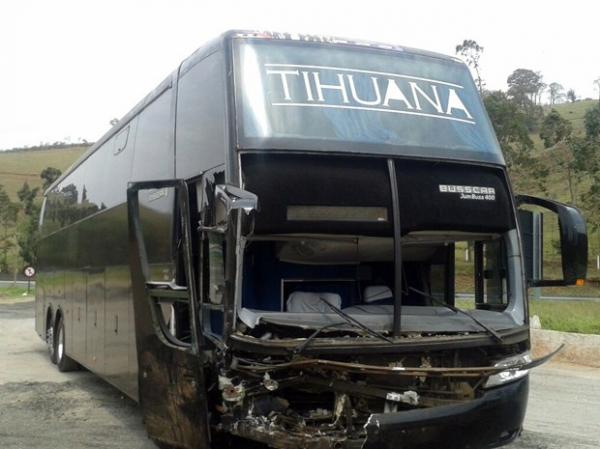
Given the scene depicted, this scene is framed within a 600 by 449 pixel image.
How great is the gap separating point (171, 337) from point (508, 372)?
2.70 m

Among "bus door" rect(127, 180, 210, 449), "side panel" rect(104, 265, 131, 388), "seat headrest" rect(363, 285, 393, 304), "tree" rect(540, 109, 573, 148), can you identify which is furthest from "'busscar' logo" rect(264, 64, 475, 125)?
"tree" rect(540, 109, 573, 148)

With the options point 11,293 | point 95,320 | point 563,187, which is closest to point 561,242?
point 95,320

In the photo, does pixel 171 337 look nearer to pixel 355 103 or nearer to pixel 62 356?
pixel 355 103

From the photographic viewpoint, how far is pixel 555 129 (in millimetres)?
55750

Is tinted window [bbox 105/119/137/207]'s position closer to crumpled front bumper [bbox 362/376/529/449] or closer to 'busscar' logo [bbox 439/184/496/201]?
'busscar' logo [bbox 439/184/496/201]

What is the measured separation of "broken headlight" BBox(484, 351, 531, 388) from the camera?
5.73m

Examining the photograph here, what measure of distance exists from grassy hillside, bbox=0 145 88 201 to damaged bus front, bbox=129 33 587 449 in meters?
86.3

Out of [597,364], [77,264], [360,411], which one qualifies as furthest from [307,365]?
[597,364]

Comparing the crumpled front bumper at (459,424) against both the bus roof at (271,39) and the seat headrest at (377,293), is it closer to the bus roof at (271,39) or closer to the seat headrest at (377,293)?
the seat headrest at (377,293)

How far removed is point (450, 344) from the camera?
5.52 metres

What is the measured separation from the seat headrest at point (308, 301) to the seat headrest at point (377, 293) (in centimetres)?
38

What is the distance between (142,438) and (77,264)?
4041 mm

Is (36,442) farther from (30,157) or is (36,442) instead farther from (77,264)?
(30,157)

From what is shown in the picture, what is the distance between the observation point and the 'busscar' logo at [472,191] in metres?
6.05
